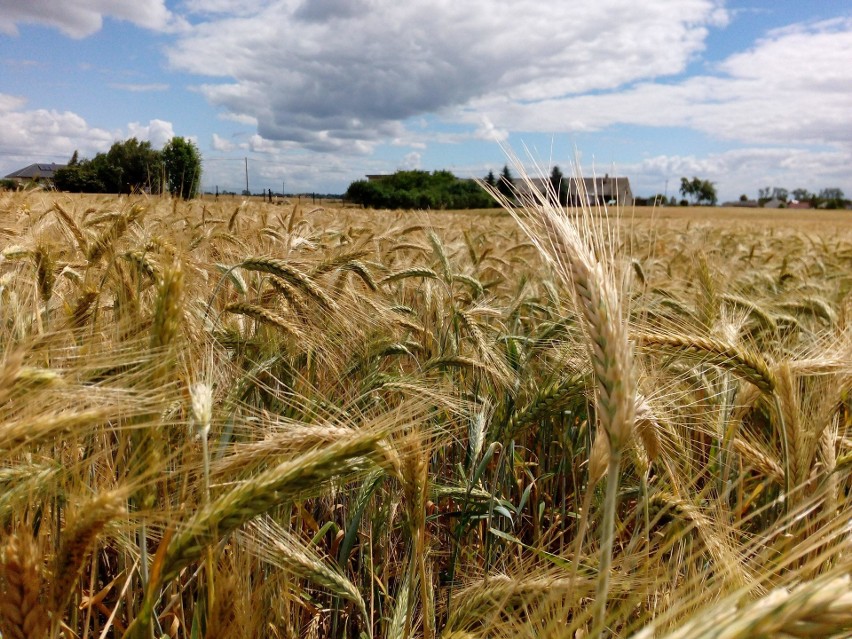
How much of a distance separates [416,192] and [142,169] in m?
55.2

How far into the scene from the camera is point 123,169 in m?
6.41

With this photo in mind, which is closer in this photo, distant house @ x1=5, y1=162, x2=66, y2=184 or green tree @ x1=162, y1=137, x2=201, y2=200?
green tree @ x1=162, y1=137, x2=201, y2=200

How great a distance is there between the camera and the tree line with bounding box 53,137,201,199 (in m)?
5.61

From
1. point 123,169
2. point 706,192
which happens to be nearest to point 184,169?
point 123,169

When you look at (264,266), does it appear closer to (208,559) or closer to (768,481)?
(208,559)

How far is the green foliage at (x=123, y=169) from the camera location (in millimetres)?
5988

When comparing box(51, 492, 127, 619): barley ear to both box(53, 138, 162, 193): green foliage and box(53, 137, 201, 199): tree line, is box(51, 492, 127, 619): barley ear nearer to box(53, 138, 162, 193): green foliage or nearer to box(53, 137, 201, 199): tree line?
box(53, 137, 201, 199): tree line

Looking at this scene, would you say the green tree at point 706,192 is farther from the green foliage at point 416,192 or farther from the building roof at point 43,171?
the building roof at point 43,171

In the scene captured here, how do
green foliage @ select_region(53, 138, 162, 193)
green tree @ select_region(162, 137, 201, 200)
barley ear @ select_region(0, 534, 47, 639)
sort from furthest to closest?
green foliage @ select_region(53, 138, 162, 193) < green tree @ select_region(162, 137, 201, 200) < barley ear @ select_region(0, 534, 47, 639)

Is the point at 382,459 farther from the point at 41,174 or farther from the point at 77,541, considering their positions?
the point at 41,174

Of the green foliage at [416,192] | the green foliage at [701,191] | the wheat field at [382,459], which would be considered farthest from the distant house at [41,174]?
the green foliage at [701,191]

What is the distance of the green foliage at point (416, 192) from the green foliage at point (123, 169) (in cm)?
4601

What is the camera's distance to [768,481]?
2156mm

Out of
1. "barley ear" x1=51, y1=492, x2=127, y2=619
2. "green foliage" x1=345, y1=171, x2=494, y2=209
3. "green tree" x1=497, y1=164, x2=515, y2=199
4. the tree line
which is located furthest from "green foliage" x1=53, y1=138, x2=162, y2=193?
"green foliage" x1=345, y1=171, x2=494, y2=209
